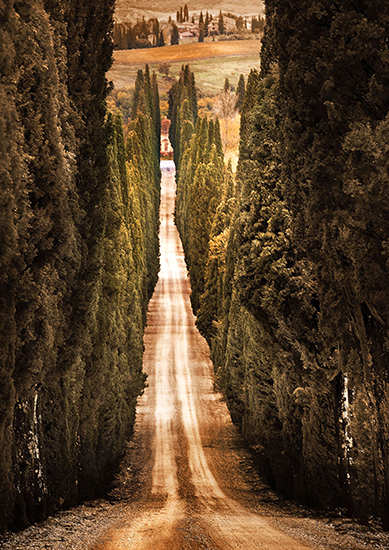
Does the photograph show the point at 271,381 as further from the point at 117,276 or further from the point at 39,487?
the point at 39,487

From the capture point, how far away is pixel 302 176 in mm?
8453

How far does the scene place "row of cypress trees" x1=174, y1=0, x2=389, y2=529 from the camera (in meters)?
6.66

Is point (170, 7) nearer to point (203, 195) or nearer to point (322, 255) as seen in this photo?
point (203, 195)

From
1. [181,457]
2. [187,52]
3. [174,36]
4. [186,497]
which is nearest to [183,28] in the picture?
[174,36]

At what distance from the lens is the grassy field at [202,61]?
7462 cm

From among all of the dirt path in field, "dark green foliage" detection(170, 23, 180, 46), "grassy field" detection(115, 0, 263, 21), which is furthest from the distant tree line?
the dirt path in field

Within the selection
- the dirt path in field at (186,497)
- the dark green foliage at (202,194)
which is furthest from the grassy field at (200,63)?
the dirt path in field at (186,497)

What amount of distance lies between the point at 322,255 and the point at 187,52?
77.6m

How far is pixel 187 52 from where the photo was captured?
261 feet

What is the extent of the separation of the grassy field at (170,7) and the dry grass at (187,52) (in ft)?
15.5

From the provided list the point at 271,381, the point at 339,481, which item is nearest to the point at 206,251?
the point at 271,381

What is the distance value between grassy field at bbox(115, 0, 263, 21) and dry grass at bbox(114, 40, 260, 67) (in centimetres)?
473

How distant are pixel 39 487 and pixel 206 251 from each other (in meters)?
20.5

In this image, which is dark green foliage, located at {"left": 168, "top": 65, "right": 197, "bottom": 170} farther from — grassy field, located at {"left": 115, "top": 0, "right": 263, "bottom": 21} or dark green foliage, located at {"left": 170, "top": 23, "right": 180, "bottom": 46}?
grassy field, located at {"left": 115, "top": 0, "right": 263, "bottom": 21}
